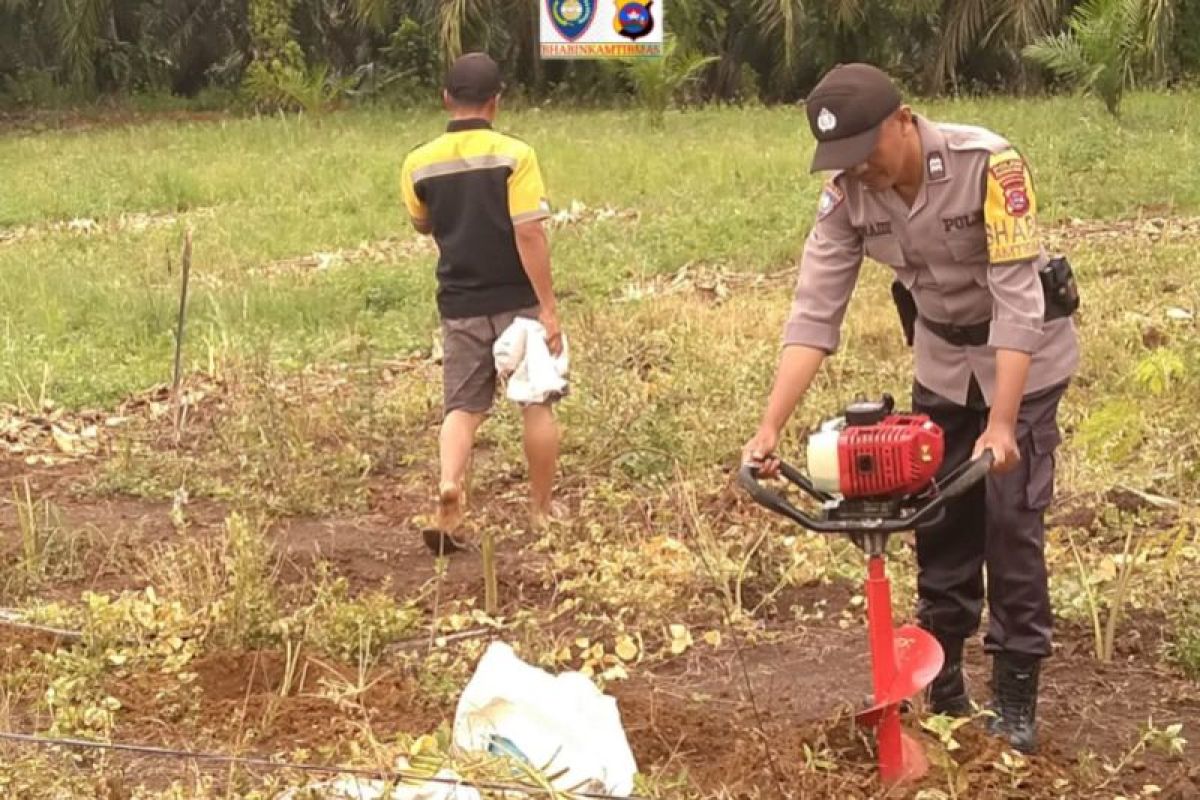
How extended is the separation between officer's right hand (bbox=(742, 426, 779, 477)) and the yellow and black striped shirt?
2114 mm

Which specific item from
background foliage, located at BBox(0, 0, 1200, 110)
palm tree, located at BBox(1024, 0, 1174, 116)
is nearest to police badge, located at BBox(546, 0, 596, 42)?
background foliage, located at BBox(0, 0, 1200, 110)

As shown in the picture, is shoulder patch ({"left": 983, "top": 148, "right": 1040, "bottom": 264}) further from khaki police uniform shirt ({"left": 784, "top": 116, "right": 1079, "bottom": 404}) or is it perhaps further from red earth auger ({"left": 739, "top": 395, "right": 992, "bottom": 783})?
red earth auger ({"left": 739, "top": 395, "right": 992, "bottom": 783})

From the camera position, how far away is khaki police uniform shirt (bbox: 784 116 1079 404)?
3.47 metres

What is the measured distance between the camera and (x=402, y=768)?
3.31m

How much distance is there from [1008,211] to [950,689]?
44.7 inches

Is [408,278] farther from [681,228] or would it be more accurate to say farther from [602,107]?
[602,107]

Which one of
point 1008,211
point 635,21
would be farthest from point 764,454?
point 635,21

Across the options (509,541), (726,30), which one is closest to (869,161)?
(509,541)

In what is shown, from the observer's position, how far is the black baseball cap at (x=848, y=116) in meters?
3.34

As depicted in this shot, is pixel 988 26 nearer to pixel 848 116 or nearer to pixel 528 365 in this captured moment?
pixel 528 365

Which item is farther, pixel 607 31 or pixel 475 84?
pixel 607 31

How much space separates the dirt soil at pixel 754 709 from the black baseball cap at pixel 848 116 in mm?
1156

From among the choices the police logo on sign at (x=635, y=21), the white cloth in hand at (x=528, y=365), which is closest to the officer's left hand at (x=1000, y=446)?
the white cloth in hand at (x=528, y=365)

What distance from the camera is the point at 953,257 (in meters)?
3.61
